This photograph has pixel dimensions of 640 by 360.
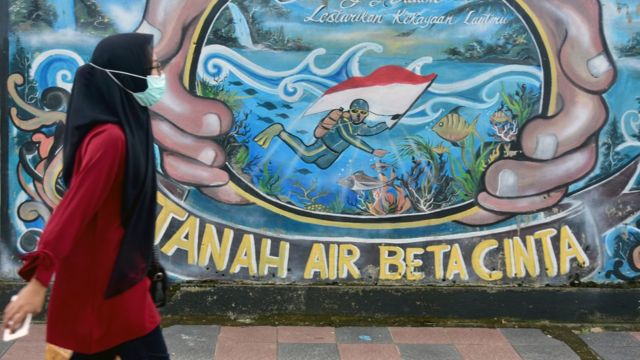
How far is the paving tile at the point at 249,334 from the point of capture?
4.25 metres

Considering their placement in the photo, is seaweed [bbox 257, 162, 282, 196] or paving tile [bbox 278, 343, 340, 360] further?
seaweed [bbox 257, 162, 282, 196]

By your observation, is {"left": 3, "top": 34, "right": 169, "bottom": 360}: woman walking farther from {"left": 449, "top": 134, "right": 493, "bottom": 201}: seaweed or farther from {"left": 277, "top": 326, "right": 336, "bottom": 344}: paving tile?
{"left": 449, "top": 134, "right": 493, "bottom": 201}: seaweed

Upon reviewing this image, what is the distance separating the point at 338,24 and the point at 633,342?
2.94 metres

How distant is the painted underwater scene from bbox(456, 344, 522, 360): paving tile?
3.13 ft

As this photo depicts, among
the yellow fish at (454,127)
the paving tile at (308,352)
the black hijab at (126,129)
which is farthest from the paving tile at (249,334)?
the black hijab at (126,129)

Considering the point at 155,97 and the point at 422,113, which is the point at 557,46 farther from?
the point at 155,97

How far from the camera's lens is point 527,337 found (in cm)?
437

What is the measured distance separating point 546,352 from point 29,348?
327 centimetres

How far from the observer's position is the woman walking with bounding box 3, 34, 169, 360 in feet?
6.93

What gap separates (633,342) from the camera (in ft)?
14.1

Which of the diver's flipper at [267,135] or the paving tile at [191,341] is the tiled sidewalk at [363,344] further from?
the diver's flipper at [267,135]

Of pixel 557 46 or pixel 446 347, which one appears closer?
pixel 446 347

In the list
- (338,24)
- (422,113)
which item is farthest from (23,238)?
(422,113)

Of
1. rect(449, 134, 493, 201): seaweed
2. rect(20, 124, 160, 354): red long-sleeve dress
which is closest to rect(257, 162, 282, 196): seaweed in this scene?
rect(449, 134, 493, 201): seaweed
